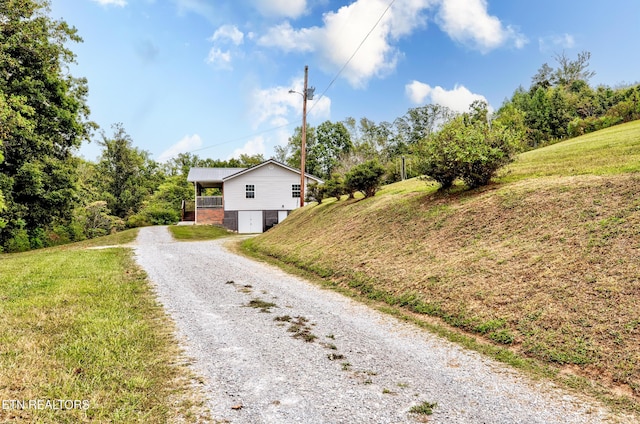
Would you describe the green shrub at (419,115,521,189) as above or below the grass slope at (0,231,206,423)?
above

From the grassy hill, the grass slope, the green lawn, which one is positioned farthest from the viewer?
the green lawn

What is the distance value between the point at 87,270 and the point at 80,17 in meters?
18.4

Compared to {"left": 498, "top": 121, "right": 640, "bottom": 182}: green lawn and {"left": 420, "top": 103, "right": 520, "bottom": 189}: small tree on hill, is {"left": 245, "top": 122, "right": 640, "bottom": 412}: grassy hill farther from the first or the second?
{"left": 420, "top": 103, "right": 520, "bottom": 189}: small tree on hill

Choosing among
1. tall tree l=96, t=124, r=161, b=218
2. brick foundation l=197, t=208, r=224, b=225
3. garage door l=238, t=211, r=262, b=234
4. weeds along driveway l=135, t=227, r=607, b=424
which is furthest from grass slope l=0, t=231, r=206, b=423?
tall tree l=96, t=124, r=161, b=218

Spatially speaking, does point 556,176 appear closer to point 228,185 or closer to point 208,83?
point 208,83

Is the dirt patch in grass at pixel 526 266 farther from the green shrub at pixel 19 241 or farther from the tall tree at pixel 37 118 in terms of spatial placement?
the green shrub at pixel 19 241

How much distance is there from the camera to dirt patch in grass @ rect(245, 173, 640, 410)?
4.34 m

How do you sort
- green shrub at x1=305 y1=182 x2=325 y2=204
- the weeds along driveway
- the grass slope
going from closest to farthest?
the grass slope
the weeds along driveway
green shrub at x1=305 y1=182 x2=325 y2=204

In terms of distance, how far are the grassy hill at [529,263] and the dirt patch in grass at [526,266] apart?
0.02 m

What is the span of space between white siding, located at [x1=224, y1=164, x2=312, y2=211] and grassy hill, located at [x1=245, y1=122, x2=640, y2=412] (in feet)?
67.6

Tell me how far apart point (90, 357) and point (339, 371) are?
274cm

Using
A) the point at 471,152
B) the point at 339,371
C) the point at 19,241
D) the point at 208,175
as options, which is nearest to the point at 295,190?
the point at 208,175

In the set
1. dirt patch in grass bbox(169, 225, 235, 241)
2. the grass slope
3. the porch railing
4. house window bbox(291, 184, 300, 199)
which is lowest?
the grass slope

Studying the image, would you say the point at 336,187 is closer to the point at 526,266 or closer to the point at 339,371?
the point at 526,266
